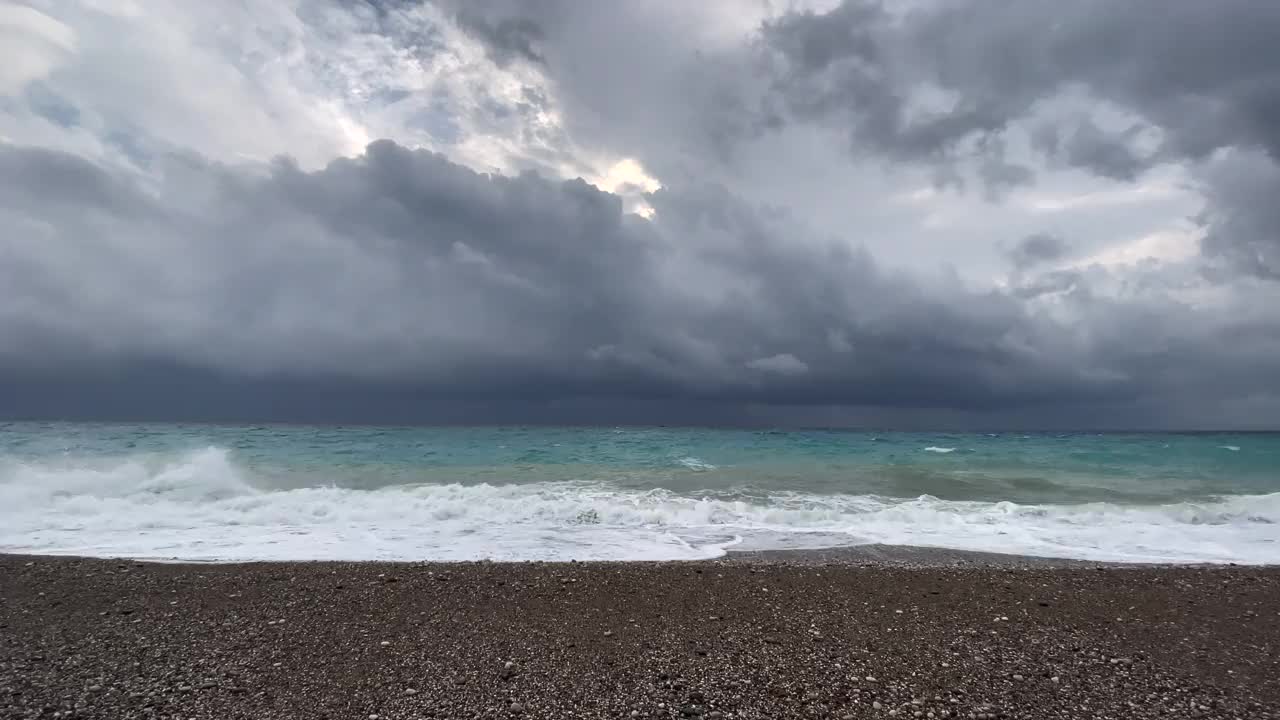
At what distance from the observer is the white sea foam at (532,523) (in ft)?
35.8

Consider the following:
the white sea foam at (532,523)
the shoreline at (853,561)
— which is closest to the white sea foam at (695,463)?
the white sea foam at (532,523)

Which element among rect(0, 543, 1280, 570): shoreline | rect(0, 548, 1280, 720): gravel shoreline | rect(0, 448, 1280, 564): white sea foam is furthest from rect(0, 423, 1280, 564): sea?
rect(0, 548, 1280, 720): gravel shoreline

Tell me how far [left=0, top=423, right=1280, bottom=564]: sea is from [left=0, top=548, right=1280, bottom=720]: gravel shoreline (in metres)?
2.06

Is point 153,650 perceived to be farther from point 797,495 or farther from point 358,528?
point 797,495

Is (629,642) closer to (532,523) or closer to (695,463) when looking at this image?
(532,523)

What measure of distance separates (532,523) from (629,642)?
26.0 ft

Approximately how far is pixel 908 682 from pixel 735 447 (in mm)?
31991

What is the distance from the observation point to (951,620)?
6.73 metres

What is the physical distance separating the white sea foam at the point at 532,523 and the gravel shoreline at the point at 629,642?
6.92ft

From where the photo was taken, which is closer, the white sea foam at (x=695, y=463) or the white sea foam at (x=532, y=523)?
the white sea foam at (x=532, y=523)

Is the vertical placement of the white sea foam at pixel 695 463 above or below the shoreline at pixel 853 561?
above

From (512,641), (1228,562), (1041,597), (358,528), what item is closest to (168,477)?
(358,528)

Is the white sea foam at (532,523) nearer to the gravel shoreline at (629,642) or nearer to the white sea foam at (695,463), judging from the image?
the gravel shoreline at (629,642)

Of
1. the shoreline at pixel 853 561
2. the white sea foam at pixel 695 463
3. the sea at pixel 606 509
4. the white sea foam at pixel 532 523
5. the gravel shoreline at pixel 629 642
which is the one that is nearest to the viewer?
the gravel shoreline at pixel 629 642
